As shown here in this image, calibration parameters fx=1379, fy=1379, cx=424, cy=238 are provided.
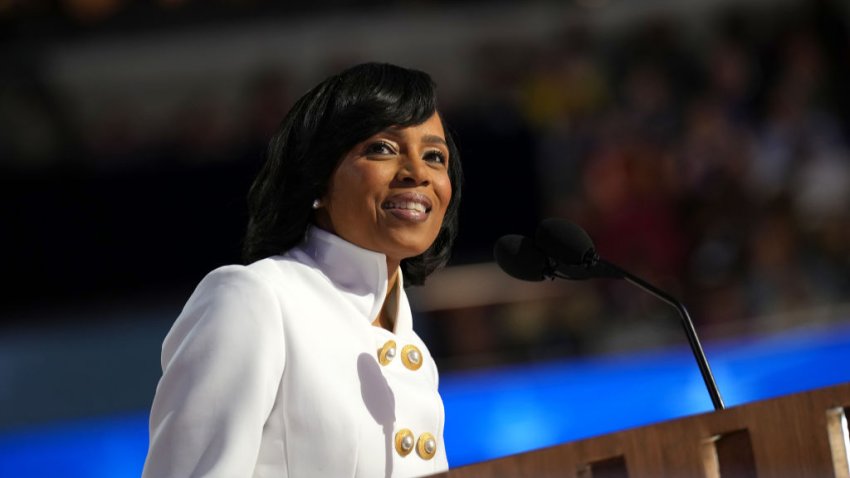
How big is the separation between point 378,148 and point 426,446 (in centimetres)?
40

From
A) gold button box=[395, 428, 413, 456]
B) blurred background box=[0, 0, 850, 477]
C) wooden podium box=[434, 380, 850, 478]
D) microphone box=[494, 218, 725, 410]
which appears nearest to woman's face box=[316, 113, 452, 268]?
microphone box=[494, 218, 725, 410]

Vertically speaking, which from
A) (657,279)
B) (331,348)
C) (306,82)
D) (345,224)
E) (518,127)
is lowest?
(331,348)

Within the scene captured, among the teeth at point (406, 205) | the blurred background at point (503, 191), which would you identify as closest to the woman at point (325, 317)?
the teeth at point (406, 205)

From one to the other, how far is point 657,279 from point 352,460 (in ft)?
14.0

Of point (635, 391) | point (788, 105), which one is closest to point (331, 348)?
point (635, 391)

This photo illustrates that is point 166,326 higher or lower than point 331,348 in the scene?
higher

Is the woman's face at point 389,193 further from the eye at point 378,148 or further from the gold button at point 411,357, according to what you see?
the gold button at point 411,357

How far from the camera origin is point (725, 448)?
1.53 metres

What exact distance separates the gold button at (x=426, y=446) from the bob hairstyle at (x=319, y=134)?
0.33 m

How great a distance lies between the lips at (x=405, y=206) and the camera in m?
1.82

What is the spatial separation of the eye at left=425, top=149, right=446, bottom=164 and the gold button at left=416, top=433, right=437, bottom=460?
0.38 metres

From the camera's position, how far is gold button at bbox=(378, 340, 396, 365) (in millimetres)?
1806

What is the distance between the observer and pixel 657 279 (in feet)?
19.1

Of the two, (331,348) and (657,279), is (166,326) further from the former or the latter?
(331,348)
